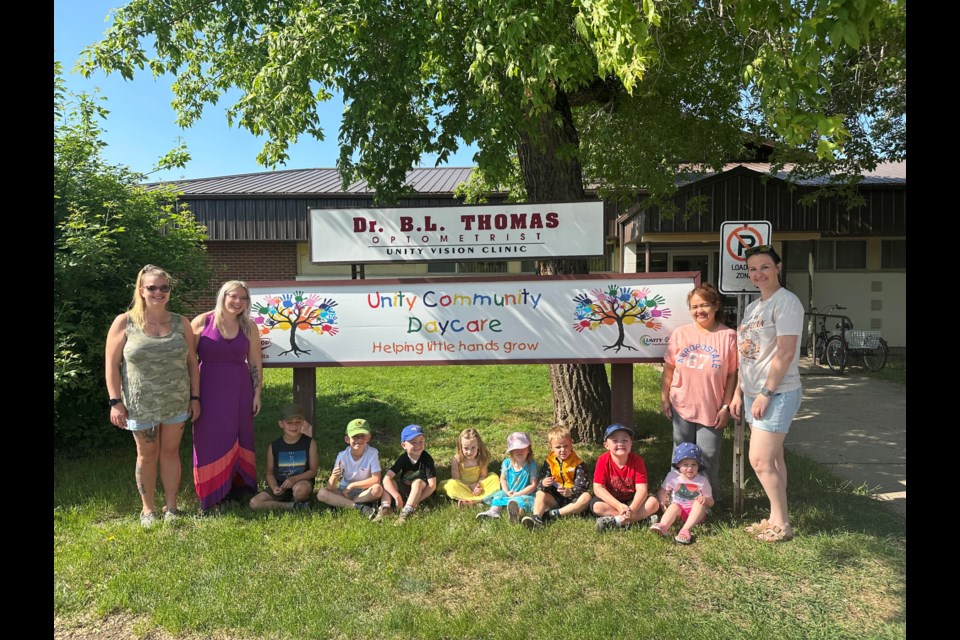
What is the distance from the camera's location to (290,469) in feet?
14.8

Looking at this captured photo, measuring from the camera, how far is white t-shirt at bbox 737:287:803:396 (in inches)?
147

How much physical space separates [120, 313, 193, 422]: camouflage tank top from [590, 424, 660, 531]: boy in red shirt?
3.08 metres

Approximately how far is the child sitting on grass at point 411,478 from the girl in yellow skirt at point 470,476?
17 centimetres

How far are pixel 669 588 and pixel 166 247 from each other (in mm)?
6169

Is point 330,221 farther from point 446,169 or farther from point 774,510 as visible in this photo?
point 446,169

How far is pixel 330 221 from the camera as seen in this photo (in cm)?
494

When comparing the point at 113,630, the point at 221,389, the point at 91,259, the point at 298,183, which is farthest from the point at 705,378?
the point at 298,183

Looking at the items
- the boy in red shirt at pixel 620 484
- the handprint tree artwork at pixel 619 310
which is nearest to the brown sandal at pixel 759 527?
the boy in red shirt at pixel 620 484

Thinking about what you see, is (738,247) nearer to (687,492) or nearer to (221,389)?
(687,492)

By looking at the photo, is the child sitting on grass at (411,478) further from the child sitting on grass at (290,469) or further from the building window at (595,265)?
the building window at (595,265)

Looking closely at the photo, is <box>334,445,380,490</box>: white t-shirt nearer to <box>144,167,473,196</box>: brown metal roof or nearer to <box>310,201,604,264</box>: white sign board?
<box>310,201,604,264</box>: white sign board

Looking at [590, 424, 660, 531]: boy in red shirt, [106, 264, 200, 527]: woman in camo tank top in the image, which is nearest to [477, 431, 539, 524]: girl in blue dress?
[590, 424, 660, 531]: boy in red shirt

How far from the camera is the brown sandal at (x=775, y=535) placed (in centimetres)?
384

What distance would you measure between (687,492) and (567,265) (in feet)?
8.85
